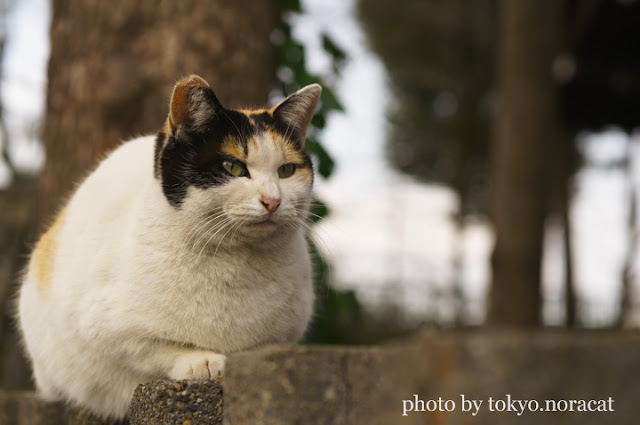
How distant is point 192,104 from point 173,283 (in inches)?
19.5

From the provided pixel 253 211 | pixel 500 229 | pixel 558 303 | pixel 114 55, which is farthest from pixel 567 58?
pixel 558 303

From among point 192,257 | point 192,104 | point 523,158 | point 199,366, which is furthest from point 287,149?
point 523,158

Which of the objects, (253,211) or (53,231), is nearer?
(253,211)

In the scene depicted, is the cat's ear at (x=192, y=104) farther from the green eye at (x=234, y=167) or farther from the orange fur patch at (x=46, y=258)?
the orange fur patch at (x=46, y=258)

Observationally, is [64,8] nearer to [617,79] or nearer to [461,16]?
[617,79]

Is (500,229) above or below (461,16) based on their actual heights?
below

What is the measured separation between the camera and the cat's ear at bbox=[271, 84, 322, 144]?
183cm

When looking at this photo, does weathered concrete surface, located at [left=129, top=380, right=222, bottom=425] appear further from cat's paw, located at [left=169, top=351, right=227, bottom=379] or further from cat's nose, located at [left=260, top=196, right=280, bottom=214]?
cat's nose, located at [left=260, top=196, right=280, bottom=214]

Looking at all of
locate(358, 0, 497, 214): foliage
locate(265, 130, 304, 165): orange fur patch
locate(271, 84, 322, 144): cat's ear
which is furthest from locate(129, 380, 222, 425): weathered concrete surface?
locate(358, 0, 497, 214): foliage

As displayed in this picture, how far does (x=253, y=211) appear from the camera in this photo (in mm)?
1668

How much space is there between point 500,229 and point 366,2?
6318 millimetres

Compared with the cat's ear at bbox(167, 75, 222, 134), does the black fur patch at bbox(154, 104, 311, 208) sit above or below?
below

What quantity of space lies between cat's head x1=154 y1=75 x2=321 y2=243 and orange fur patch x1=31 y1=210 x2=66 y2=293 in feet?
1.91

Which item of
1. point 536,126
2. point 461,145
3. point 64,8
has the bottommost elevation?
point 64,8
